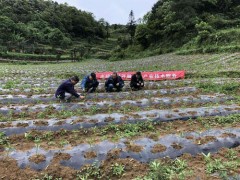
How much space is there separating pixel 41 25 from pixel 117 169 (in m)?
68.4

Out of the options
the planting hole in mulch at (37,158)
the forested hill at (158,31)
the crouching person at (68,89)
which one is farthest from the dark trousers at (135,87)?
the forested hill at (158,31)

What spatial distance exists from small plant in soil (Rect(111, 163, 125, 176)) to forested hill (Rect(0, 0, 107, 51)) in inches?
1827

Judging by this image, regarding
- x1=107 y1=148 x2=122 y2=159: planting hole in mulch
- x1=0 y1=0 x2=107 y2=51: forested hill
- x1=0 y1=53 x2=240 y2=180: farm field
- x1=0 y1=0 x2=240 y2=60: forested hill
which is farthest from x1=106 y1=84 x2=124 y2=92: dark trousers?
x1=0 y1=0 x2=107 y2=51: forested hill

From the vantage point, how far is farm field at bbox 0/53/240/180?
496 cm

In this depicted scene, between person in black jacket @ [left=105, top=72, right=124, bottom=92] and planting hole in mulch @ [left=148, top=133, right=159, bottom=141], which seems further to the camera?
person in black jacket @ [left=105, top=72, right=124, bottom=92]

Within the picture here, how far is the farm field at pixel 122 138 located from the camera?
4.96 m

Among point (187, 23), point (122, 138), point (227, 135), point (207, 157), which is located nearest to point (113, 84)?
point (122, 138)

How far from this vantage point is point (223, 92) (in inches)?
443

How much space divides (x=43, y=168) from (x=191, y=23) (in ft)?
120

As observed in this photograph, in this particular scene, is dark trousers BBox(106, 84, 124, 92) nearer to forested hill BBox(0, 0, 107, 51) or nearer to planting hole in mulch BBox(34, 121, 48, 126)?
planting hole in mulch BBox(34, 121, 48, 126)

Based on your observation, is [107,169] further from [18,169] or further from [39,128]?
[39,128]

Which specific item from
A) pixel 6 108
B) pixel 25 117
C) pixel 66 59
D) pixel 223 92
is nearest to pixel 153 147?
pixel 25 117

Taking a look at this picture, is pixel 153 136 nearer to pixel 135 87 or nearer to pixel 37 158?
pixel 37 158

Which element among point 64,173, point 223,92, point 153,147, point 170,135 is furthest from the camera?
point 223,92
